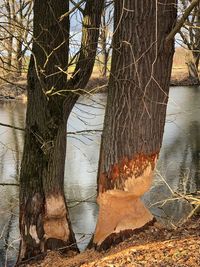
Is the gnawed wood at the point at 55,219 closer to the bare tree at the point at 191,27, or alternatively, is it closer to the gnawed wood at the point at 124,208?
the gnawed wood at the point at 124,208

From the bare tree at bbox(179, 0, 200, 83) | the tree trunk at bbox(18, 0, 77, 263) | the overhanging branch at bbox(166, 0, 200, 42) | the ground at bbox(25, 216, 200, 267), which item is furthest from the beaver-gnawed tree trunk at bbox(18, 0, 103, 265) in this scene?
the overhanging branch at bbox(166, 0, 200, 42)

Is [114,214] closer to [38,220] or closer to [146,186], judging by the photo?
[146,186]

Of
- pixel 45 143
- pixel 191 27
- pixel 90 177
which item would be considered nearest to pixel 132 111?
pixel 191 27

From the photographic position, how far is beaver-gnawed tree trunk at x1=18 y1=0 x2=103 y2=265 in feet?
17.9

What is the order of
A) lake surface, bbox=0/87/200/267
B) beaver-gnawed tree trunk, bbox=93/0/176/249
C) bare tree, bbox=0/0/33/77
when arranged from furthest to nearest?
lake surface, bbox=0/87/200/267, bare tree, bbox=0/0/33/77, beaver-gnawed tree trunk, bbox=93/0/176/249

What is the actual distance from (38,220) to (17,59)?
2.11 meters

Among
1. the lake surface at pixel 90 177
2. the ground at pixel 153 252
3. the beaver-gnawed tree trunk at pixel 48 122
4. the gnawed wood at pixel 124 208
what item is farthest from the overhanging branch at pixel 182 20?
the ground at pixel 153 252

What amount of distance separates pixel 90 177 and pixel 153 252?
6.67m

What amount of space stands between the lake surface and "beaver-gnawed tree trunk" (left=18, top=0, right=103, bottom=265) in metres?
0.52

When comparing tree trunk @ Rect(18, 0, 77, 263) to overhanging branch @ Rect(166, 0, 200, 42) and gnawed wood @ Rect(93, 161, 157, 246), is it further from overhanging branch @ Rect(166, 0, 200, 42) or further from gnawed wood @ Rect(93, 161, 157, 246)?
overhanging branch @ Rect(166, 0, 200, 42)

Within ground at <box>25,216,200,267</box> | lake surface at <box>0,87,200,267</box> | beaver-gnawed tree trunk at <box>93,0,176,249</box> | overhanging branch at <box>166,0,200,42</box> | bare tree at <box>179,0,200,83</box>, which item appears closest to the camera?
ground at <box>25,216,200,267</box>

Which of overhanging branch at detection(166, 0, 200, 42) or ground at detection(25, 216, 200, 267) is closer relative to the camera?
ground at detection(25, 216, 200, 267)

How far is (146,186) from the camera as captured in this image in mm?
4934

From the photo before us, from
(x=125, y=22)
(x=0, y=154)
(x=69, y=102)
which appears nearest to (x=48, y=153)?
(x=69, y=102)
